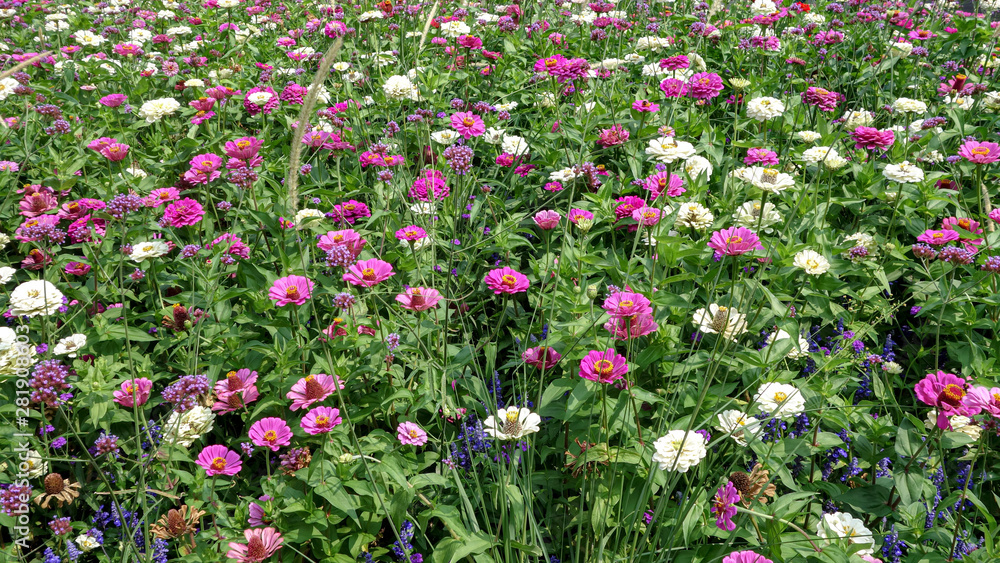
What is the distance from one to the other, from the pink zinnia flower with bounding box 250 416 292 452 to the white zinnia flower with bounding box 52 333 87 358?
729mm

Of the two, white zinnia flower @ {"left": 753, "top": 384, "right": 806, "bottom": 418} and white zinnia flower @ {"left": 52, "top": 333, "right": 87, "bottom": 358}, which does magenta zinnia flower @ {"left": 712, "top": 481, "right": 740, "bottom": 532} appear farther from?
white zinnia flower @ {"left": 52, "top": 333, "right": 87, "bottom": 358}

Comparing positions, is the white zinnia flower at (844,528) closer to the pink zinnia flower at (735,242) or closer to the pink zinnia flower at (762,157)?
the pink zinnia flower at (735,242)

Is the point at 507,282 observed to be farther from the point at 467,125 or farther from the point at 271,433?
the point at 467,125

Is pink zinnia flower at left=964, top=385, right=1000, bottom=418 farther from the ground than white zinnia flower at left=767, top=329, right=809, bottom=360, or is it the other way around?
pink zinnia flower at left=964, top=385, right=1000, bottom=418

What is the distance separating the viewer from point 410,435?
5.49 ft

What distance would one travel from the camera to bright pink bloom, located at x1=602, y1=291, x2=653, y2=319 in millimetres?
1529

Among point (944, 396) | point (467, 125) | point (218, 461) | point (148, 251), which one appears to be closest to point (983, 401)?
point (944, 396)

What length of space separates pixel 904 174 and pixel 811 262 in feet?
2.28

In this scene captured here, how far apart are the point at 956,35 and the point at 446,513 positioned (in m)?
4.63

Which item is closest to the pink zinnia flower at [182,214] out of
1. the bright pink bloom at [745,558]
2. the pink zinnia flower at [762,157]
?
the bright pink bloom at [745,558]

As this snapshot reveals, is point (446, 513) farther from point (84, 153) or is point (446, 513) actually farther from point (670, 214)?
point (84, 153)

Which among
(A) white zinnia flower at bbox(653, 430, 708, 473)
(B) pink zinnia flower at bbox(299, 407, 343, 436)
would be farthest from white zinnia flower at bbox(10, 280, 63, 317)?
(A) white zinnia flower at bbox(653, 430, 708, 473)

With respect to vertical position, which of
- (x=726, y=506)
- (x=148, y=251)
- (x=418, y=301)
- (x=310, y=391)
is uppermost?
(x=418, y=301)

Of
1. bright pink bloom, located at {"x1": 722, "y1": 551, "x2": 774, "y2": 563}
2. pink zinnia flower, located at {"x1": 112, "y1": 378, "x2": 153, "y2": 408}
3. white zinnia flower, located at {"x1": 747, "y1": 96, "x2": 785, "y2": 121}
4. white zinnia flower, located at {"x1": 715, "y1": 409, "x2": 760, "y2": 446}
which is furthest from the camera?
white zinnia flower, located at {"x1": 747, "y1": 96, "x2": 785, "y2": 121}
